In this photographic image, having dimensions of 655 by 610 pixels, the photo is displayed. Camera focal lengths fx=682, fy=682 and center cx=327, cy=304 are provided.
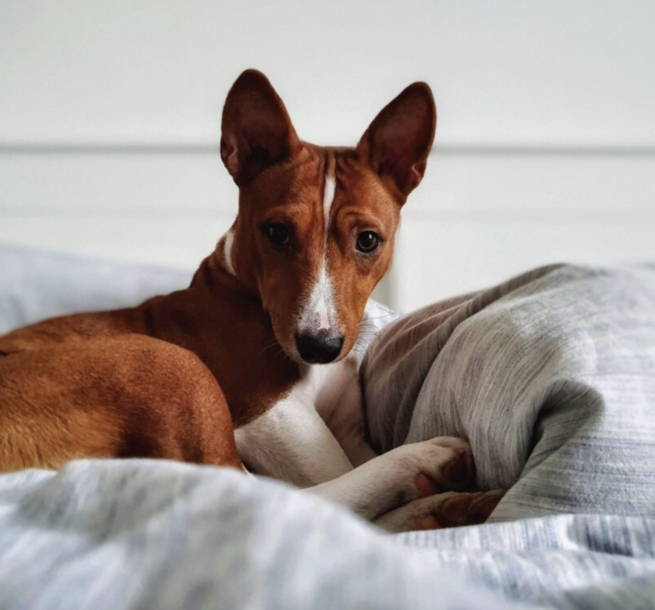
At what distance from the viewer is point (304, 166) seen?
1424 mm

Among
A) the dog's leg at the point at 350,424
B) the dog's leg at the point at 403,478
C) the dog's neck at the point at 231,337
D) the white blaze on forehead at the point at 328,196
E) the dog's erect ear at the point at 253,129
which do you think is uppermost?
the dog's erect ear at the point at 253,129

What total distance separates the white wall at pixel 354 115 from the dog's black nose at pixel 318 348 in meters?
1.30

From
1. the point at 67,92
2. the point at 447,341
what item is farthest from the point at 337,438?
the point at 67,92

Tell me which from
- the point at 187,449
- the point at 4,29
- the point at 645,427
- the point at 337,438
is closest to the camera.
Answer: the point at 645,427

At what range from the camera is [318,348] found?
1.24 m

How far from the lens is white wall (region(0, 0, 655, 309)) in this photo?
7.91 ft

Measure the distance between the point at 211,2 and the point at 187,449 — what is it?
1.79 meters

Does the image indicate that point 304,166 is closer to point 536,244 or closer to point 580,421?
point 580,421

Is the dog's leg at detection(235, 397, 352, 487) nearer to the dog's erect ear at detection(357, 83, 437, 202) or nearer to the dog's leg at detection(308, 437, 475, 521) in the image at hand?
the dog's leg at detection(308, 437, 475, 521)

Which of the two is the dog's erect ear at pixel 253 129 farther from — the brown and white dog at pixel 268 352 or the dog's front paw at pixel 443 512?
the dog's front paw at pixel 443 512

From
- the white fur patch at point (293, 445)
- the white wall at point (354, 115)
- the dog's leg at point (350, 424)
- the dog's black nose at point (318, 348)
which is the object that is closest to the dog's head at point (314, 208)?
the dog's black nose at point (318, 348)

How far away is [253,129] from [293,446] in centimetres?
68

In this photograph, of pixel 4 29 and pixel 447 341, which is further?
pixel 4 29

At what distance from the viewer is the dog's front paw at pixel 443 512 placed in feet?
3.33
